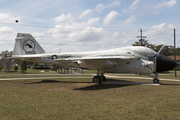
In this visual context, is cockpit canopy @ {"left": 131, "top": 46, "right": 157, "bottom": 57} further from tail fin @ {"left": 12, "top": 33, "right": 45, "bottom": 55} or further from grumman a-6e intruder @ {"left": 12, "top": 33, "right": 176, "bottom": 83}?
tail fin @ {"left": 12, "top": 33, "right": 45, "bottom": 55}

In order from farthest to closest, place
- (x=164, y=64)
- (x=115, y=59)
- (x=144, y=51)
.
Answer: (x=144, y=51), (x=115, y=59), (x=164, y=64)

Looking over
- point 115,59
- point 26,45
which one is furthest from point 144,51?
point 26,45

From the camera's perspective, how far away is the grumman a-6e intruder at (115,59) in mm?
15641

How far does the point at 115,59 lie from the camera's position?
52.7 feet

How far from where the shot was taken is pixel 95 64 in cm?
1608

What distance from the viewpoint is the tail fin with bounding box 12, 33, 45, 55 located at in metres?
18.4

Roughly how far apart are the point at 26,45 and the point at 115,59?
37.0 ft

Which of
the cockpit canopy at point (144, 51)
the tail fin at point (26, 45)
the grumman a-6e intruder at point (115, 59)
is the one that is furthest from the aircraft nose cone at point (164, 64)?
the tail fin at point (26, 45)

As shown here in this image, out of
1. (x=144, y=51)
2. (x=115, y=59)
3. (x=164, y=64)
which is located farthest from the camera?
(x=144, y=51)

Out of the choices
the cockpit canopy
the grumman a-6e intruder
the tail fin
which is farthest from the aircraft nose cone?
the tail fin

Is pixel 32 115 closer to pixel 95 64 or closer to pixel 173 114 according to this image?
pixel 173 114

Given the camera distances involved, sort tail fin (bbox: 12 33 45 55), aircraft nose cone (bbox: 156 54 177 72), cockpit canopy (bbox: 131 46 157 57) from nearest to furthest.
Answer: aircraft nose cone (bbox: 156 54 177 72) → cockpit canopy (bbox: 131 46 157 57) → tail fin (bbox: 12 33 45 55)

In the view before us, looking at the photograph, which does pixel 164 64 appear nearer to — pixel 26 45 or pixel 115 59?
pixel 115 59

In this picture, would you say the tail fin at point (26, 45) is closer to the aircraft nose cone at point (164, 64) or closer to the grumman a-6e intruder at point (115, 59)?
the grumman a-6e intruder at point (115, 59)
